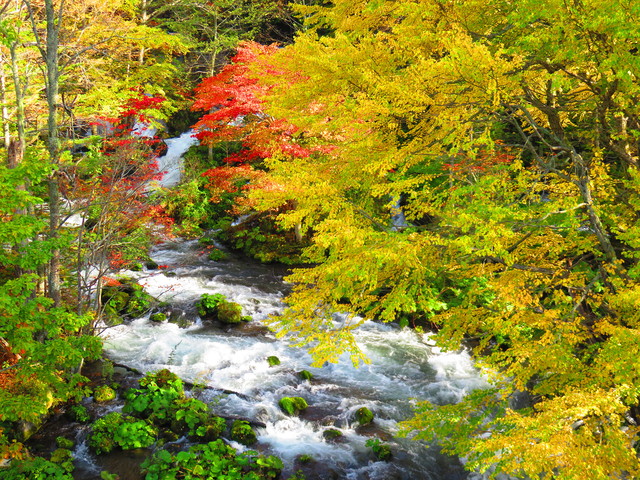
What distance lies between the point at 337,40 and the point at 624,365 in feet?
14.9

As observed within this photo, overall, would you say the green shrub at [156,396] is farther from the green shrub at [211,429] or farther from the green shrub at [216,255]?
the green shrub at [216,255]

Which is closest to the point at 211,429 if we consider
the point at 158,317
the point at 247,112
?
the point at 158,317

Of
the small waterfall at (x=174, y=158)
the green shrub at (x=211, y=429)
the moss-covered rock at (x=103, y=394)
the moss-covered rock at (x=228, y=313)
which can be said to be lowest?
the moss-covered rock at (x=228, y=313)

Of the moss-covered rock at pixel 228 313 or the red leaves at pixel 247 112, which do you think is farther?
the red leaves at pixel 247 112

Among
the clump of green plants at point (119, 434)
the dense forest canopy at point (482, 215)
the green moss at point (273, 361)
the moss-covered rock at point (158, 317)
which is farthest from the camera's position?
the moss-covered rock at point (158, 317)

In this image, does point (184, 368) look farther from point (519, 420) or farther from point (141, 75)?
point (141, 75)

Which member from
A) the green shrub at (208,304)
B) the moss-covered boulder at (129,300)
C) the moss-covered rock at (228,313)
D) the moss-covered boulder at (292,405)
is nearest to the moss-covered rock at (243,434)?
the moss-covered boulder at (292,405)

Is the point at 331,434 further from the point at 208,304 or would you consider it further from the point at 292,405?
the point at 208,304

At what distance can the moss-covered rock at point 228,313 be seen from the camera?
35.1ft

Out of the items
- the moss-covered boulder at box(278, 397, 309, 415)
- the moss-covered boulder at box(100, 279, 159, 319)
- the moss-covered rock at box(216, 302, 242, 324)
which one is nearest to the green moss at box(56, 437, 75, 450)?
the moss-covered boulder at box(278, 397, 309, 415)

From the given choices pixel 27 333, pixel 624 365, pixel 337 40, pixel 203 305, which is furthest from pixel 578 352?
pixel 203 305

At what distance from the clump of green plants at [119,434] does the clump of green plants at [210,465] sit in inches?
19.8

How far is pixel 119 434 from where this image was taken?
6367 millimetres

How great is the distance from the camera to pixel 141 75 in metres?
17.8
